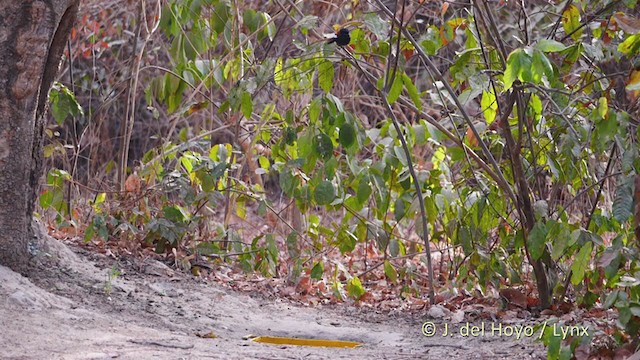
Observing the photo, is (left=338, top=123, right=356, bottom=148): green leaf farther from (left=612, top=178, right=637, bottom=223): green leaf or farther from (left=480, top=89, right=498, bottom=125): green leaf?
(left=612, top=178, right=637, bottom=223): green leaf

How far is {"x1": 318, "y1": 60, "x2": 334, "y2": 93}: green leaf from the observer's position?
4566 mm

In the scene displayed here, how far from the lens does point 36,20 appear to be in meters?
4.04

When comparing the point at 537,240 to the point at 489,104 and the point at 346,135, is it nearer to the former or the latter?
the point at 489,104

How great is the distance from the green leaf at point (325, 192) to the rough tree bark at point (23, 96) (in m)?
1.50

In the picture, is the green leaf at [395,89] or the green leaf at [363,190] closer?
the green leaf at [395,89]

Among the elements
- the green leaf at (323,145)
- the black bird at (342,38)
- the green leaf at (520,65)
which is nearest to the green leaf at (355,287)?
the green leaf at (323,145)

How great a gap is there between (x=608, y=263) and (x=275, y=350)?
1.49m

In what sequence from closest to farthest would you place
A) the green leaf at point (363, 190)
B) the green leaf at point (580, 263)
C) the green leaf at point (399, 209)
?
the green leaf at point (580, 263), the green leaf at point (363, 190), the green leaf at point (399, 209)

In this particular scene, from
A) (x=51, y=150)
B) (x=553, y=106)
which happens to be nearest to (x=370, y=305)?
(x=553, y=106)

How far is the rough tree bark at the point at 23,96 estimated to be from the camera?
402 cm

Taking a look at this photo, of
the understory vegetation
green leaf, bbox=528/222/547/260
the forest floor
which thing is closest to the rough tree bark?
the forest floor

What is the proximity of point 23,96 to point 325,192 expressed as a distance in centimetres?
169

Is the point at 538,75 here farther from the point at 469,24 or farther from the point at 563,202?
the point at 563,202

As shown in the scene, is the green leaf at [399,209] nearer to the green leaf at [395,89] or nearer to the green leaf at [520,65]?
the green leaf at [395,89]
